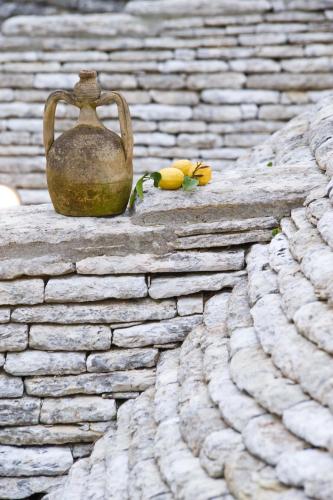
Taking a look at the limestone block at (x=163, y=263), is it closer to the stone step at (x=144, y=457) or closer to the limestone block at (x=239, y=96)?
the stone step at (x=144, y=457)

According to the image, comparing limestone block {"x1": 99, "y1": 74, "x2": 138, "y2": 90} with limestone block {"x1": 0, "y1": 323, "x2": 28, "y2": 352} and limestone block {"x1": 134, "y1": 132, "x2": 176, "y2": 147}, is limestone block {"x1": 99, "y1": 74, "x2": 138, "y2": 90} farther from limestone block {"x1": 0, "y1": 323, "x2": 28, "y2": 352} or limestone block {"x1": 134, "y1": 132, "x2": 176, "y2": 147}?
limestone block {"x1": 0, "y1": 323, "x2": 28, "y2": 352}

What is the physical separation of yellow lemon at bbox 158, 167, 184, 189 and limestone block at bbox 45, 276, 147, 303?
424 mm

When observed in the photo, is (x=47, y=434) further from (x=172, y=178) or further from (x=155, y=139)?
(x=155, y=139)

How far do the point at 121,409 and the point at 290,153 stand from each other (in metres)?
1.54

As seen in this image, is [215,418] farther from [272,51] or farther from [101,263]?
[272,51]

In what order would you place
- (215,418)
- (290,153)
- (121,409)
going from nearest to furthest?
(215,418) → (121,409) → (290,153)

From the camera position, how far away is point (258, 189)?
3.28m

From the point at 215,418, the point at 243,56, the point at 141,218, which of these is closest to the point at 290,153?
the point at 141,218

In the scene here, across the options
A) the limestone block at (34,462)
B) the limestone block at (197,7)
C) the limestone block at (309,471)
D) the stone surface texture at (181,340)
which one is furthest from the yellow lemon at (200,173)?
the limestone block at (197,7)

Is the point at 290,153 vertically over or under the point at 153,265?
over

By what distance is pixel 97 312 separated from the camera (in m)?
3.19

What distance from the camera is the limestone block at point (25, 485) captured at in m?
3.21

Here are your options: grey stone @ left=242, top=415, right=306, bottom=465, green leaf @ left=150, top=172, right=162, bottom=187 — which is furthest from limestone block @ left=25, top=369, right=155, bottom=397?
grey stone @ left=242, top=415, right=306, bottom=465

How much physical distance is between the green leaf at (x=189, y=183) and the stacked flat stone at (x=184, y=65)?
9.81 ft
